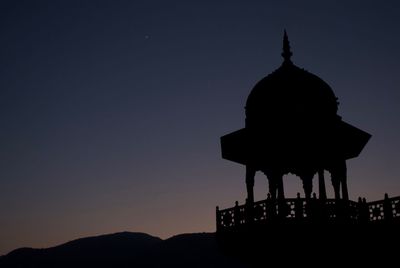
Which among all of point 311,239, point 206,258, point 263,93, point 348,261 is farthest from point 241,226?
point 206,258

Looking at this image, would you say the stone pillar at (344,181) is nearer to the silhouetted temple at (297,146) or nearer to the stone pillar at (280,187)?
the silhouetted temple at (297,146)

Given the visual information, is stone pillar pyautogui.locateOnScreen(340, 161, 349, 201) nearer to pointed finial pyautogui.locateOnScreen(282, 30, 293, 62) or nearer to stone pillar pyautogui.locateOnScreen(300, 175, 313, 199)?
stone pillar pyautogui.locateOnScreen(300, 175, 313, 199)

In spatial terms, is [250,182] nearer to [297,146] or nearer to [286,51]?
[297,146]

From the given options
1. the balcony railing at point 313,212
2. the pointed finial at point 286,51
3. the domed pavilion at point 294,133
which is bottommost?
the balcony railing at point 313,212

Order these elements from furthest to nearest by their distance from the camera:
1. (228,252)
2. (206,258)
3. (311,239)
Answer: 1. (206,258)
2. (228,252)
3. (311,239)

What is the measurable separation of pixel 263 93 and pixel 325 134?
3.25m

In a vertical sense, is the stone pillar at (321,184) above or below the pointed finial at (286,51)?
below

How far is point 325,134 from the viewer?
19438mm

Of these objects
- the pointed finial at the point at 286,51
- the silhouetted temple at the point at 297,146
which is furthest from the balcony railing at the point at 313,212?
the pointed finial at the point at 286,51

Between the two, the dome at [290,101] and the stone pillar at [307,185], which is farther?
the stone pillar at [307,185]

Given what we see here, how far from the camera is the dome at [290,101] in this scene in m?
19.3

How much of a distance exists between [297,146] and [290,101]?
6.43 ft

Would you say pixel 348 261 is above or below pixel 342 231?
below

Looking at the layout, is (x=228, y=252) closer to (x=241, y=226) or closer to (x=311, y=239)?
(x=241, y=226)
